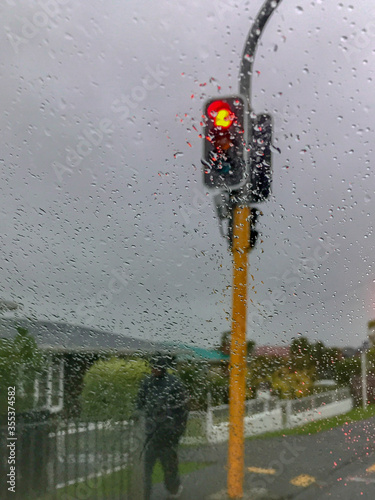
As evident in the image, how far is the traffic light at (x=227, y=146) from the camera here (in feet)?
6.66

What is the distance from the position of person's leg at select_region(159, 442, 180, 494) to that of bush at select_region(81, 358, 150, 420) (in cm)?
20

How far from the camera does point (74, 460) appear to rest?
2.06 m

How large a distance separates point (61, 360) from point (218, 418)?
681 millimetres

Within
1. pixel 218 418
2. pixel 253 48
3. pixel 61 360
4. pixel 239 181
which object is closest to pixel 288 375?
pixel 218 418

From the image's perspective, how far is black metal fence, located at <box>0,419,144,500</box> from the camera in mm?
1989

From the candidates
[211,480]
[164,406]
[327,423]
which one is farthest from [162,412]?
[327,423]

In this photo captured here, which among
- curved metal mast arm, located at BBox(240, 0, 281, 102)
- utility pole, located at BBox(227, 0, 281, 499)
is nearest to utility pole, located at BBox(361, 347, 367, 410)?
utility pole, located at BBox(227, 0, 281, 499)

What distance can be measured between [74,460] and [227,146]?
137 cm

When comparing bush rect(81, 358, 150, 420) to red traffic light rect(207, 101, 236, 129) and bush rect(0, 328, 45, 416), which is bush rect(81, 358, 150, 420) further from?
red traffic light rect(207, 101, 236, 129)

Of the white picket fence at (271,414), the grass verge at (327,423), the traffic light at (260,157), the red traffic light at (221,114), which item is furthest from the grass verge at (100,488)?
the red traffic light at (221,114)

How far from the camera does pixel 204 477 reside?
6.23 feet

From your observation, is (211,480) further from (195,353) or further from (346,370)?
(346,370)

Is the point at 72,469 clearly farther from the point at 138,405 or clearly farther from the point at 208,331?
the point at 208,331

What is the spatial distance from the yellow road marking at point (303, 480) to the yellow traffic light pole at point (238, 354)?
0.20 metres
